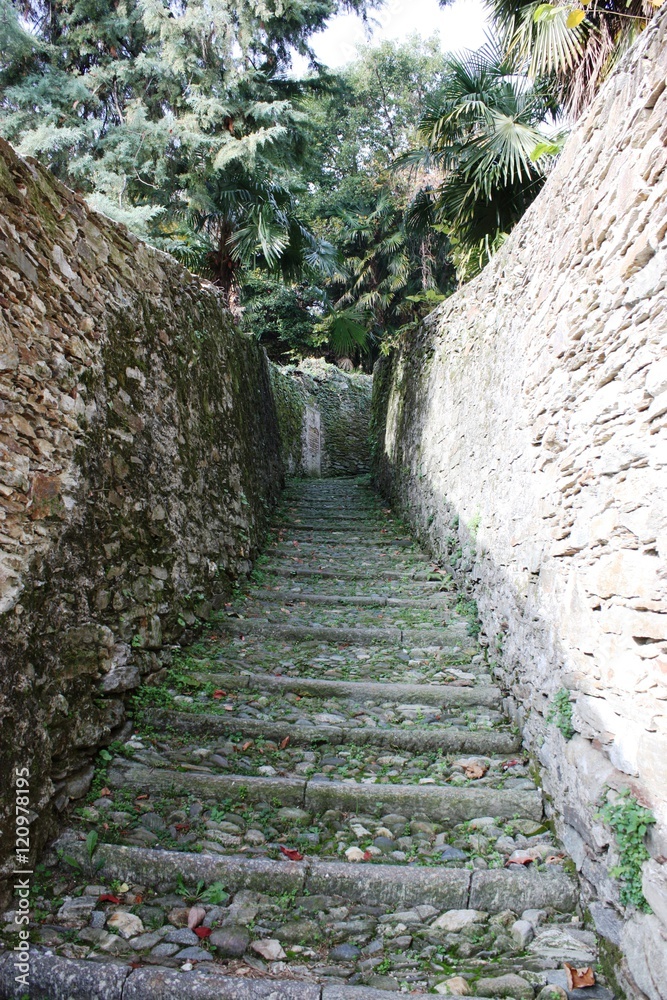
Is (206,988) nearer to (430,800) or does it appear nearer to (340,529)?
(430,800)

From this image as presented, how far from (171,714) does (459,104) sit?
6127 millimetres

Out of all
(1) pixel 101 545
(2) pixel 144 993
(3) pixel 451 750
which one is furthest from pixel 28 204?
(3) pixel 451 750

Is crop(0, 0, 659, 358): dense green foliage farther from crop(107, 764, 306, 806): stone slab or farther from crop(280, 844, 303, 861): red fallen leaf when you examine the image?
crop(280, 844, 303, 861): red fallen leaf

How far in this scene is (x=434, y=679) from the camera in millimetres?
3662

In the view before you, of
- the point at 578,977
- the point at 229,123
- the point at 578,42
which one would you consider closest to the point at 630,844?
the point at 578,977

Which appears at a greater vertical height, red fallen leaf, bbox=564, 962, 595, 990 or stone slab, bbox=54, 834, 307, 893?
stone slab, bbox=54, 834, 307, 893

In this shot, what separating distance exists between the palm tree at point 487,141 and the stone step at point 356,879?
524 cm

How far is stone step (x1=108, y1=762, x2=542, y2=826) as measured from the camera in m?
2.62

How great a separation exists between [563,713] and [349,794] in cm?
102

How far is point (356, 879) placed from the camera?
2236 millimetres

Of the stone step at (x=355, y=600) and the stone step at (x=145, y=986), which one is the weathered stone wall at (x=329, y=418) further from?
the stone step at (x=145, y=986)

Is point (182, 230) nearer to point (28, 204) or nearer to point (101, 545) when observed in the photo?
point (28, 204)

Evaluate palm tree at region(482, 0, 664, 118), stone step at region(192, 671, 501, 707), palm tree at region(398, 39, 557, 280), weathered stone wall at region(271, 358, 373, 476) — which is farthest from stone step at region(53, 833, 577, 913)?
weathered stone wall at region(271, 358, 373, 476)

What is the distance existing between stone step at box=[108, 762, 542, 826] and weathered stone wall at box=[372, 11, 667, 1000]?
0.26 metres
